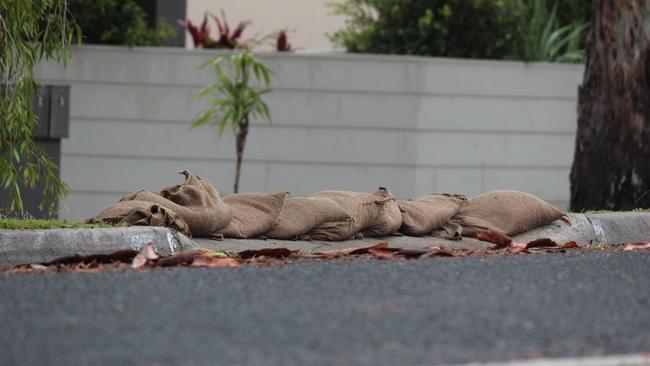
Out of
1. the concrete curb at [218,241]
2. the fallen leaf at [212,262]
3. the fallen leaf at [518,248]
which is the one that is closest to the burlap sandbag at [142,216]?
the concrete curb at [218,241]

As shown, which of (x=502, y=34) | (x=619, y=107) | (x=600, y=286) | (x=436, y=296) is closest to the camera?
(x=436, y=296)

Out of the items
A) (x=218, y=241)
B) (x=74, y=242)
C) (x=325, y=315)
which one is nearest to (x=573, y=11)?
(x=218, y=241)

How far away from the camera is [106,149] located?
15.7 m

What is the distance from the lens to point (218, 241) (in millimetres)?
8492

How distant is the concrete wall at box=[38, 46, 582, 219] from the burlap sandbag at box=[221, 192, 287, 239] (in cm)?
670

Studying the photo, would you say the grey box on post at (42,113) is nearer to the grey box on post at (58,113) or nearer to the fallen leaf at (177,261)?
the grey box on post at (58,113)

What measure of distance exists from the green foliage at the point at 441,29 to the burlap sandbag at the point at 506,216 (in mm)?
7155

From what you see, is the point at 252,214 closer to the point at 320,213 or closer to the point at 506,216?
the point at 320,213

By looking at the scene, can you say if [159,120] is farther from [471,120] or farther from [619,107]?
[619,107]

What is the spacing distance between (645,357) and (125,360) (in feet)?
5.41

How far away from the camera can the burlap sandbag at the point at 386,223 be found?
9055 millimetres

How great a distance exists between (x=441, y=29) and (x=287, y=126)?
7.64 feet

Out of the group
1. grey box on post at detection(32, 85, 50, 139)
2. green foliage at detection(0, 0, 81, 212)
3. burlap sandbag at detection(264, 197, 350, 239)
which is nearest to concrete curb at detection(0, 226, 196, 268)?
burlap sandbag at detection(264, 197, 350, 239)

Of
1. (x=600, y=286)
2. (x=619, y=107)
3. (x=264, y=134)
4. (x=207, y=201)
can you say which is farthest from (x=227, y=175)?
(x=600, y=286)
